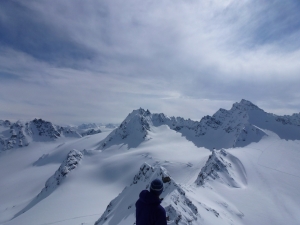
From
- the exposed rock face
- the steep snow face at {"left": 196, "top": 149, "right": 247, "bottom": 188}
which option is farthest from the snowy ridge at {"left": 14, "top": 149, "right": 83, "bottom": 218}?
the steep snow face at {"left": 196, "top": 149, "right": 247, "bottom": 188}

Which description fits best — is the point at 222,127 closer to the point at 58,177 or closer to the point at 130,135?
the point at 130,135

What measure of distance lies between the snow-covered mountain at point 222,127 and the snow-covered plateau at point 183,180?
1.88 ft

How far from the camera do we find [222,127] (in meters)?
149

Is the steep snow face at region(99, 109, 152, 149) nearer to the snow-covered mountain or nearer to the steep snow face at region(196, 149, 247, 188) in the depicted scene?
the snow-covered mountain

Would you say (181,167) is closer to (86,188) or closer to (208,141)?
(86,188)

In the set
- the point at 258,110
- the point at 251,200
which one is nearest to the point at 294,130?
the point at 258,110

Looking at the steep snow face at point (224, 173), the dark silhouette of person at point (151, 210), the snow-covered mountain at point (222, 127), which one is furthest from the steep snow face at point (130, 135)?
the dark silhouette of person at point (151, 210)

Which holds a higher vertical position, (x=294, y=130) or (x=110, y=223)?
(x=294, y=130)

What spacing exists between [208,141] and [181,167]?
3010 inches

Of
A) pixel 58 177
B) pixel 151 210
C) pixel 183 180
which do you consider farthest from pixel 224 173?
pixel 58 177

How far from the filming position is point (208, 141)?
139m

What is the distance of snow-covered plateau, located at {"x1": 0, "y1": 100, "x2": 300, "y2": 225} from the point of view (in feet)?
77.6

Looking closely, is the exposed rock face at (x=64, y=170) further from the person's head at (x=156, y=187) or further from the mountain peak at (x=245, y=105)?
the mountain peak at (x=245, y=105)

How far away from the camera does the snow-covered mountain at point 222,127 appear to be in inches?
3855
